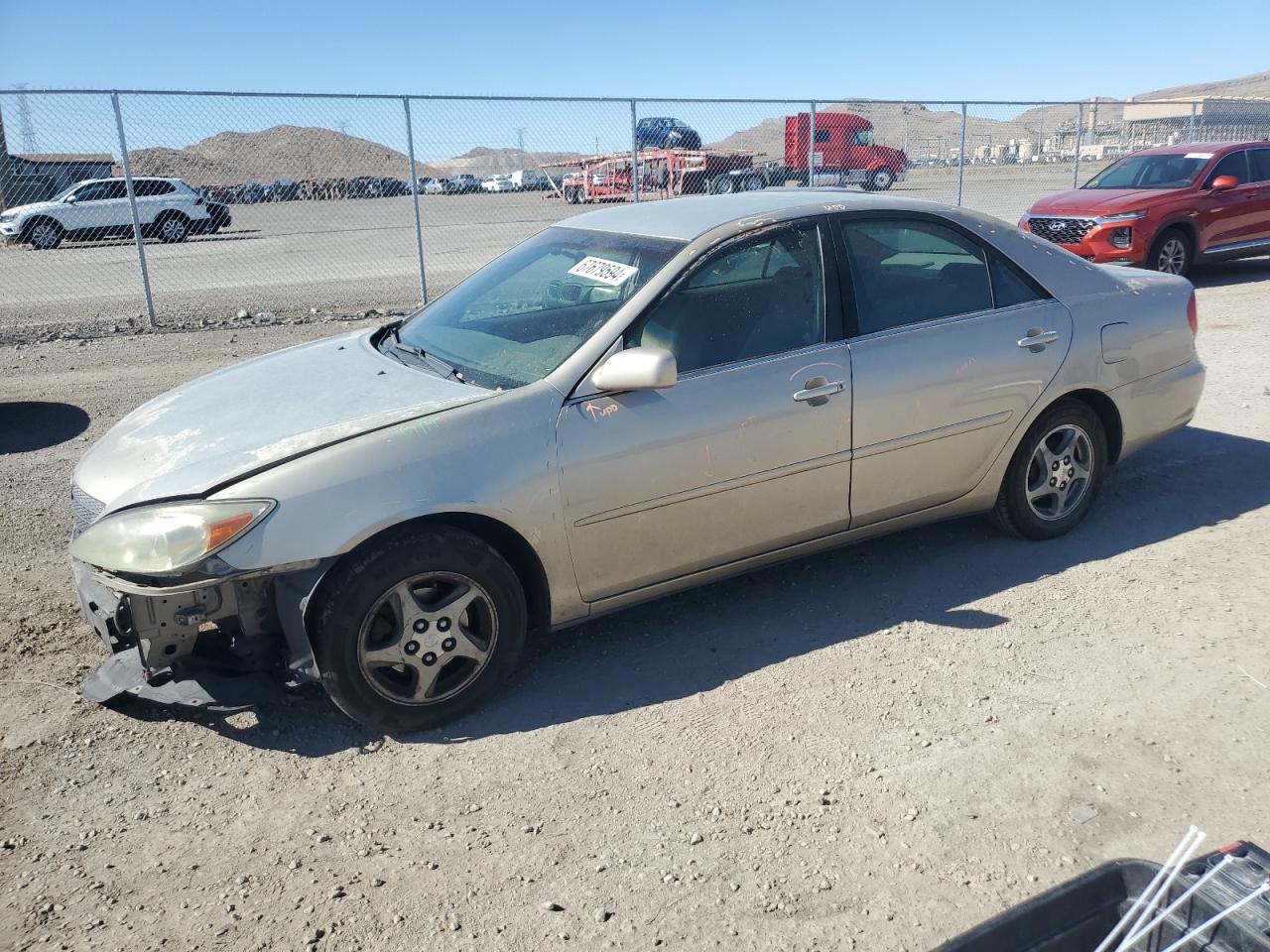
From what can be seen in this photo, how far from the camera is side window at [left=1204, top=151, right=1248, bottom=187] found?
40.0 ft

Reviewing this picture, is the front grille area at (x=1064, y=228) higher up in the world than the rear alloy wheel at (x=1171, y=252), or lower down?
higher up

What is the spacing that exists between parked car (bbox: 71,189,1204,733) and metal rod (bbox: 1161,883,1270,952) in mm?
2123

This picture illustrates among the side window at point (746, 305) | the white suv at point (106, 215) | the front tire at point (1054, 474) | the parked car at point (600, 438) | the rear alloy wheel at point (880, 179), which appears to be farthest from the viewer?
the rear alloy wheel at point (880, 179)

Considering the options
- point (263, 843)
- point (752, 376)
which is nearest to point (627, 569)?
point (752, 376)

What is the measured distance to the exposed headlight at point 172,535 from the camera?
295 cm

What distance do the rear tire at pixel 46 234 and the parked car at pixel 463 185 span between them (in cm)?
852

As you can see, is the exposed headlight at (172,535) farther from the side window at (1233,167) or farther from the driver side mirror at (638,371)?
the side window at (1233,167)

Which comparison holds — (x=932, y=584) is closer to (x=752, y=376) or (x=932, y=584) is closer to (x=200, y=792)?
(x=752, y=376)

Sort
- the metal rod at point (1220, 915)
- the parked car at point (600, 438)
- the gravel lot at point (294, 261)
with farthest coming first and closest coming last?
the gravel lot at point (294, 261), the parked car at point (600, 438), the metal rod at point (1220, 915)

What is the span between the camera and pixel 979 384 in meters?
4.22

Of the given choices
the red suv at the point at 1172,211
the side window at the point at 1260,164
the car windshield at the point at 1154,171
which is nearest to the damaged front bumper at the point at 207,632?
the red suv at the point at 1172,211

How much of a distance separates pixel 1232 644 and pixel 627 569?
231cm

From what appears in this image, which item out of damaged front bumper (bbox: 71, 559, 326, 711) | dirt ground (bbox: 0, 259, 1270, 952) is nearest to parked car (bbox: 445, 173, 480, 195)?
dirt ground (bbox: 0, 259, 1270, 952)

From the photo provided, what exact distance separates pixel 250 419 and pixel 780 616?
2.18 metres
